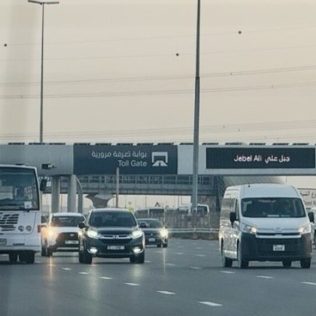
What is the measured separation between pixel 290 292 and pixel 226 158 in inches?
2488

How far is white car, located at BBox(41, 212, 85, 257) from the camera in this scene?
169 ft

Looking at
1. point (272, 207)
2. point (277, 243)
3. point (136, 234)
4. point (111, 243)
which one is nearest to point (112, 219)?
point (136, 234)

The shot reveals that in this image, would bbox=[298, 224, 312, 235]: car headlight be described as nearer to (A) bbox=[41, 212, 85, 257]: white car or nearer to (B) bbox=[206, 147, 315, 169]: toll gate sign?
(A) bbox=[41, 212, 85, 257]: white car

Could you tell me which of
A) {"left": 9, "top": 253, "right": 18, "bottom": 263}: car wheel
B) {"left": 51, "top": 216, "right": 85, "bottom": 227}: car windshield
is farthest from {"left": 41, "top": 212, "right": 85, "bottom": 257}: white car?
{"left": 9, "top": 253, "right": 18, "bottom": 263}: car wheel

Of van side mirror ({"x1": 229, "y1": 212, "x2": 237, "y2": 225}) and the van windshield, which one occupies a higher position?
the van windshield

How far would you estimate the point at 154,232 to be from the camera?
213 feet

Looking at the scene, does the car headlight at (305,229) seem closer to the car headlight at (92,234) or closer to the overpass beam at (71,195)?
the car headlight at (92,234)

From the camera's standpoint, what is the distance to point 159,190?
14212 centimetres

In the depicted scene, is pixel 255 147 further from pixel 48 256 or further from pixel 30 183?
pixel 30 183

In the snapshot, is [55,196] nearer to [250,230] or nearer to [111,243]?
[111,243]

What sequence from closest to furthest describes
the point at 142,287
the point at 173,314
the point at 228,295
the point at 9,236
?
the point at 173,314 < the point at 228,295 < the point at 142,287 < the point at 9,236

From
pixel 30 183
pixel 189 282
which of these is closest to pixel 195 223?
pixel 30 183

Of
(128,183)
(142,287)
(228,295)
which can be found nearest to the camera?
(228,295)

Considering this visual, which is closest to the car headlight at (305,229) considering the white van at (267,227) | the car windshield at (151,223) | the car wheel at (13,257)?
the white van at (267,227)
